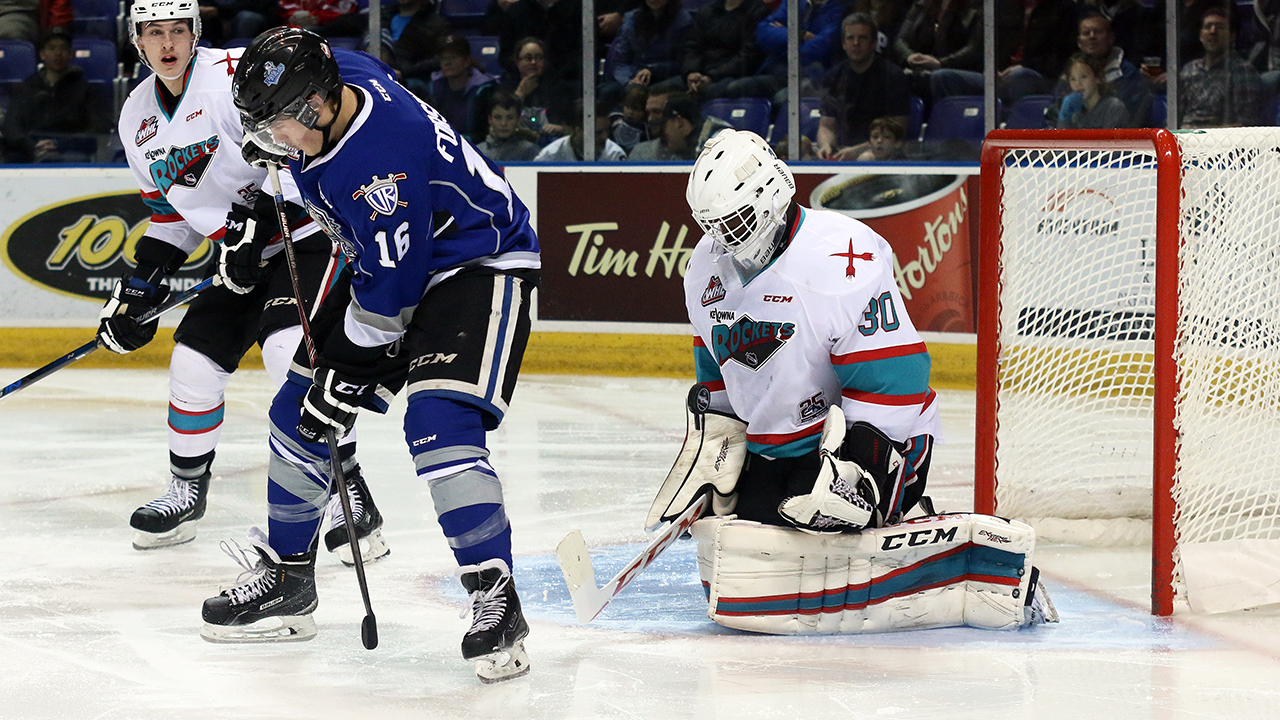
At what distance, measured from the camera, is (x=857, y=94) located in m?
6.21

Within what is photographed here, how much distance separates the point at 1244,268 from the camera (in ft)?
10.2

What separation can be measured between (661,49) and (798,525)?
415 centimetres

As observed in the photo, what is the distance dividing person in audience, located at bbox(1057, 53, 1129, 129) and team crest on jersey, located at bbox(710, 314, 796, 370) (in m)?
3.65

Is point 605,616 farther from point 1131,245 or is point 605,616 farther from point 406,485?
point 1131,245

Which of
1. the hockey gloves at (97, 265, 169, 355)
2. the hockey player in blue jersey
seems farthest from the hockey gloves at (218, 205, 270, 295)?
the hockey player in blue jersey

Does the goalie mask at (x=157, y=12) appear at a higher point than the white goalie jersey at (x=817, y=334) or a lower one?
higher

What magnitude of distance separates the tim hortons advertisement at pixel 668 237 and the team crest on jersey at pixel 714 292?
3067 mm

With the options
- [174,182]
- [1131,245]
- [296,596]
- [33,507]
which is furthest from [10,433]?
[1131,245]

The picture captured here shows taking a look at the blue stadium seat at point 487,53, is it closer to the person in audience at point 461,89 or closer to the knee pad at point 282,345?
the person in audience at point 461,89

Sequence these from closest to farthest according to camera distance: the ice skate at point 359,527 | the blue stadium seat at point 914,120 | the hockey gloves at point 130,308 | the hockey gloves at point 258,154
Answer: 1. the hockey gloves at point 258,154
2. the ice skate at point 359,527
3. the hockey gloves at point 130,308
4. the blue stadium seat at point 914,120

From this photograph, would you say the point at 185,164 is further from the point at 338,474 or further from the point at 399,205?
the point at 399,205

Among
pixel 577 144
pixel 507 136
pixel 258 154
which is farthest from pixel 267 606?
pixel 507 136

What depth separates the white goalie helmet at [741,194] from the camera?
8.58 ft

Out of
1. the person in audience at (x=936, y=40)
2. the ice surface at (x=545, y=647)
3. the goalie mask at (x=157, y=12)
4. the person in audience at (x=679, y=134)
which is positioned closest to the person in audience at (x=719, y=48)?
the person in audience at (x=679, y=134)
